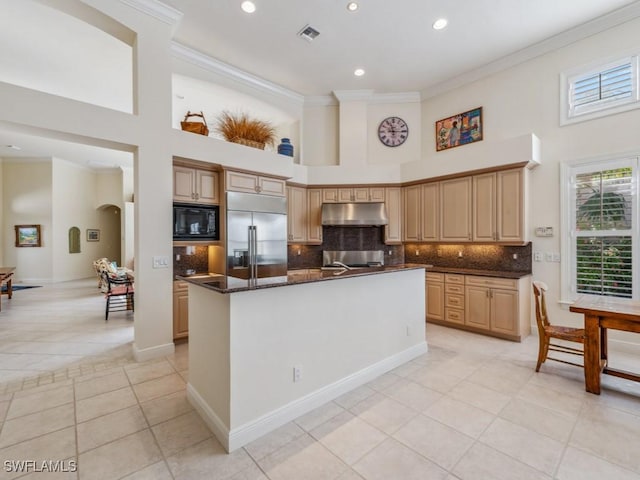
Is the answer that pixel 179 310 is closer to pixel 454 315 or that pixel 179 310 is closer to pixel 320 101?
pixel 454 315

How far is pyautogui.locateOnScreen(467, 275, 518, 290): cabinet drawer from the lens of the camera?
12.9 ft

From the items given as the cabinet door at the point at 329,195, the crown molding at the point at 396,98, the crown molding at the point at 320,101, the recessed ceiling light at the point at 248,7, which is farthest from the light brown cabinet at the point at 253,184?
the crown molding at the point at 396,98

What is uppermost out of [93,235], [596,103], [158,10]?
[158,10]

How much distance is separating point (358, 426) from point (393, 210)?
3950mm

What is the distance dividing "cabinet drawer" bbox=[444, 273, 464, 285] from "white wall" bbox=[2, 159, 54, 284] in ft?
36.1

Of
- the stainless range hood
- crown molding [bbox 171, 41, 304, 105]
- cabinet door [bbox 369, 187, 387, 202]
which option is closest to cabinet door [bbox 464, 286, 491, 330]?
the stainless range hood

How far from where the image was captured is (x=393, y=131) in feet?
18.4

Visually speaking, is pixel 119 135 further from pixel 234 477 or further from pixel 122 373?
pixel 234 477

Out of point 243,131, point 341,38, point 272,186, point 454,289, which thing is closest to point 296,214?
point 272,186

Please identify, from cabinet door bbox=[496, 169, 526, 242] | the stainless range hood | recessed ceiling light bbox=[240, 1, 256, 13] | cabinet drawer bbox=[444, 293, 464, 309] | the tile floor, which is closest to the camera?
the tile floor

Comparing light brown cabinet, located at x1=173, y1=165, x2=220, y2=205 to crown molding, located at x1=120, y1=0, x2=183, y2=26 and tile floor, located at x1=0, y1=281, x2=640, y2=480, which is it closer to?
crown molding, located at x1=120, y1=0, x2=183, y2=26

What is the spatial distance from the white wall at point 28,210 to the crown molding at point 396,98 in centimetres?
977

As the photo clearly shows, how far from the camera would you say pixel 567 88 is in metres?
3.95

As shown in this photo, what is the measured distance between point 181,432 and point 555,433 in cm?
263
